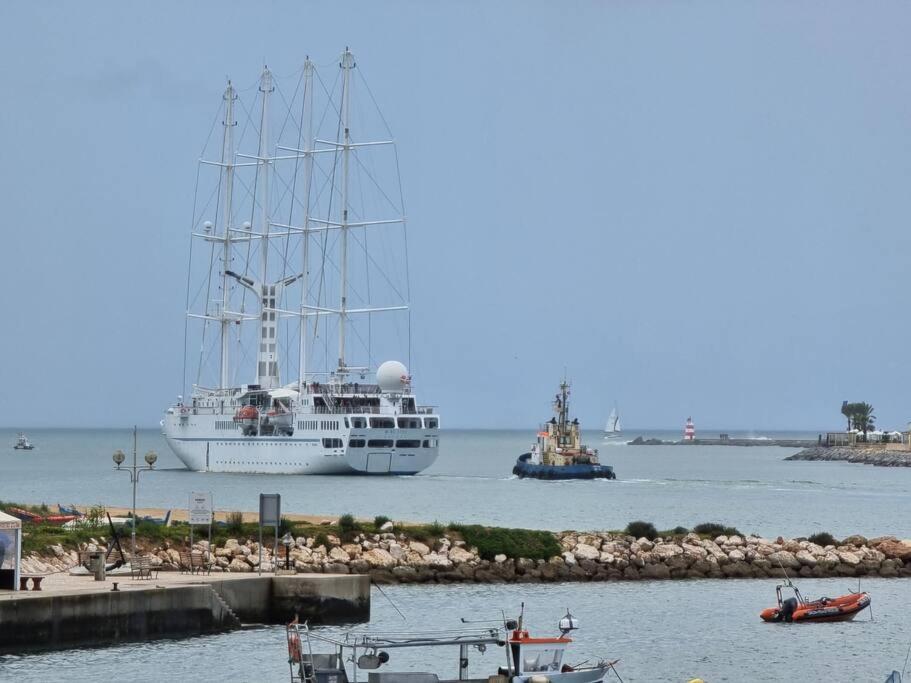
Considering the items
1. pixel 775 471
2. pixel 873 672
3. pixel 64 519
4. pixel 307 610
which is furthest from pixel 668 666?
pixel 775 471

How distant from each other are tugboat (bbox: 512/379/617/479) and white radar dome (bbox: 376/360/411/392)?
10.8 metres

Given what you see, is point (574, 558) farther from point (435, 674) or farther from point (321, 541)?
point (435, 674)

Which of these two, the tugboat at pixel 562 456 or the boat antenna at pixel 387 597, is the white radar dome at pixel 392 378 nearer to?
the tugboat at pixel 562 456

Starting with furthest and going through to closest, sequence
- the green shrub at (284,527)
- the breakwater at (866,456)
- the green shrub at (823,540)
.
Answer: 1. the breakwater at (866,456)
2. the green shrub at (823,540)
3. the green shrub at (284,527)

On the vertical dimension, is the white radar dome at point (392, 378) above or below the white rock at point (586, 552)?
above

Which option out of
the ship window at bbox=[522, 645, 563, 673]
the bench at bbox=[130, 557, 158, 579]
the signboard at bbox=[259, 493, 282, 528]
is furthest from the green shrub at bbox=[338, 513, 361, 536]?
the ship window at bbox=[522, 645, 563, 673]

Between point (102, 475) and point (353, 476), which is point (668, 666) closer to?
point (353, 476)

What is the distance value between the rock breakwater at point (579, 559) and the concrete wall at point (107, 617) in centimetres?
590

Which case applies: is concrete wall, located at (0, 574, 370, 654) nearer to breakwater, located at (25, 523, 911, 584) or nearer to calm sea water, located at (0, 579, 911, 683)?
calm sea water, located at (0, 579, 911, 683)

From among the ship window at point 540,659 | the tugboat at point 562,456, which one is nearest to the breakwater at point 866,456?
the tugboat at point 562,456

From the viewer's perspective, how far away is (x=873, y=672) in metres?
33.8

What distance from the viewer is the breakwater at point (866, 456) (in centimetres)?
16538

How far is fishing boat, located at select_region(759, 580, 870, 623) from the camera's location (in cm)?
4031

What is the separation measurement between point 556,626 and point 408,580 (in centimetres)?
810
